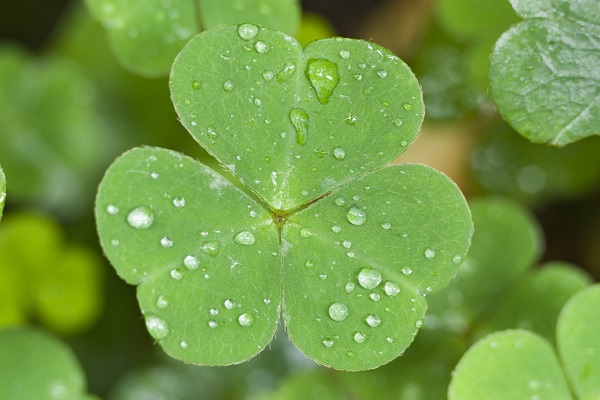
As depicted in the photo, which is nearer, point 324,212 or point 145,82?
point 324,212

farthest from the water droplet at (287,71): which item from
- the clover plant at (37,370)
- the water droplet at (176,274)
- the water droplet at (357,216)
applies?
the clover plant at (37,370)

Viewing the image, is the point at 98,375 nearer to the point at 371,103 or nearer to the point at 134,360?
the point at 134,360

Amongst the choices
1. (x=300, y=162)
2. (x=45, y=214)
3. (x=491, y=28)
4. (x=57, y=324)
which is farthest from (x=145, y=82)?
(x=300, y=162)

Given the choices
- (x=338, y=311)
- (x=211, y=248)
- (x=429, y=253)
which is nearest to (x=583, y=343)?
(x=429, y=253)

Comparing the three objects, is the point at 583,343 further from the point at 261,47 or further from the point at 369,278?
→ the point at 261,47

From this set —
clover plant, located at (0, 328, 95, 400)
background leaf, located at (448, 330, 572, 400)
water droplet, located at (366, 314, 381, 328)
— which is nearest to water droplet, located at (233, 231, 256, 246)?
water droplet, located at (366, 314, 381, 328)

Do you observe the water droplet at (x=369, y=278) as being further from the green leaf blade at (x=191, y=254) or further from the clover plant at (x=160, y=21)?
the clover plant at (x=160, y=21)

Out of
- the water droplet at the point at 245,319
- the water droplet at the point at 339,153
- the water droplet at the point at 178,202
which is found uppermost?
the water droplet at the point at 339,153
